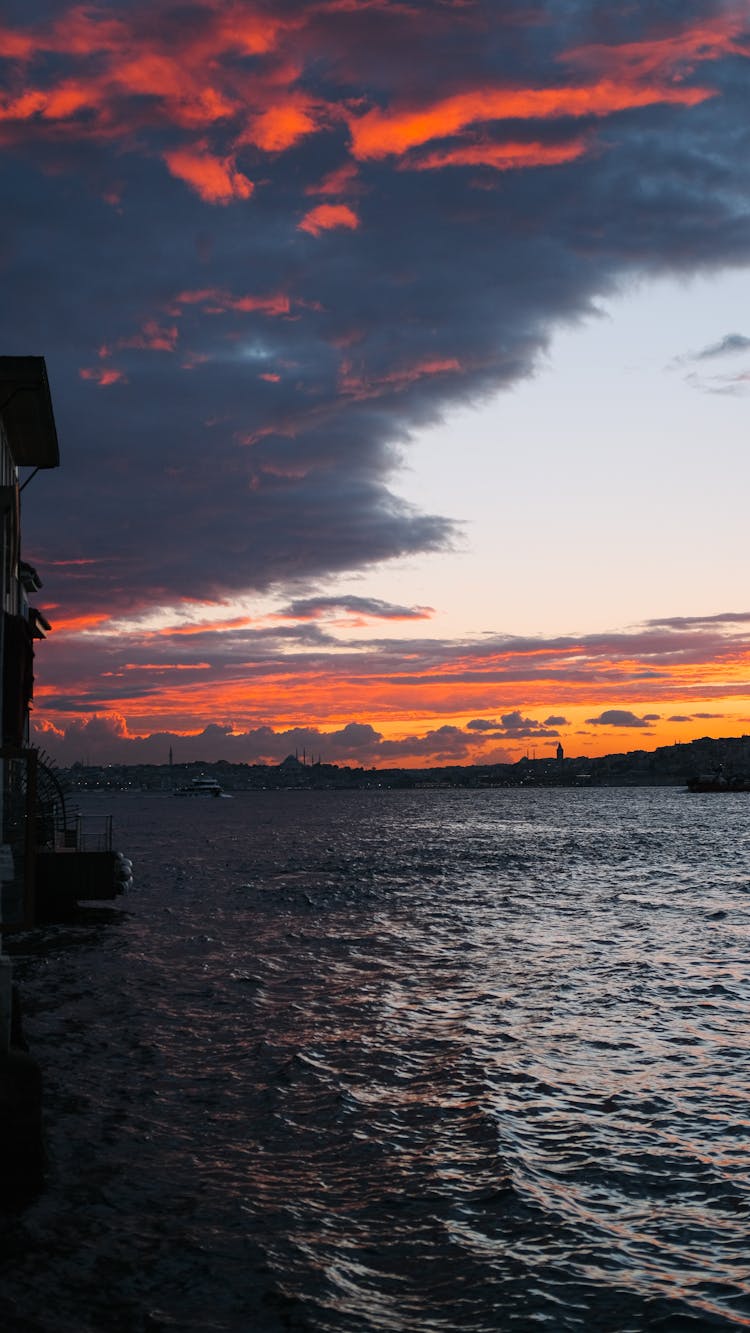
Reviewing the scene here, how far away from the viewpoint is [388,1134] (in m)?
15.3

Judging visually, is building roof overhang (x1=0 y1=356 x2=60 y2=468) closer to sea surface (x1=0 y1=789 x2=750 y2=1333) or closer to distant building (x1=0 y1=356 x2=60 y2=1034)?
distant building (x1=0 y1=356 x2=60 y2=1034)

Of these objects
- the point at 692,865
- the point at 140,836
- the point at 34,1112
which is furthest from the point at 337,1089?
the point at 140,836

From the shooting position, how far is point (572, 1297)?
10.3 m

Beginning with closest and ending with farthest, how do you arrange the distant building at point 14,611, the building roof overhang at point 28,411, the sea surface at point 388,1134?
the sea surface at point 388,1134, the distant building at point 14,611, the building roof overhang at point 28,411

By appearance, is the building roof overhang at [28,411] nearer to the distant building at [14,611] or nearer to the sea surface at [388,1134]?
the distant building at [14,611]

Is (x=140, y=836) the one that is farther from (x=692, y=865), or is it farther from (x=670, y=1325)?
(x=670, y=1325)

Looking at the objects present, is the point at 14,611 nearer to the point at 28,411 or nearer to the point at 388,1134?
the point at 28,411

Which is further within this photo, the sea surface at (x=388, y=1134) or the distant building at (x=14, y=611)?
the distant building at (x=14, y=611)

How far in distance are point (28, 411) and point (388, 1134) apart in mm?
15077

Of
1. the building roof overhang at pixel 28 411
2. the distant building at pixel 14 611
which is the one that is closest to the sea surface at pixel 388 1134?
the distant building at pixel 14 611

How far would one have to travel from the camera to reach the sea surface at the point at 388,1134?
1027cm

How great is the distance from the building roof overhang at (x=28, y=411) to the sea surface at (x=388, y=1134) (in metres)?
12.1

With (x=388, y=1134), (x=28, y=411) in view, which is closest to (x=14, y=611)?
(x=28, y=411)

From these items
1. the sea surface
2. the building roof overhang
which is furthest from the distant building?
the sea surface
